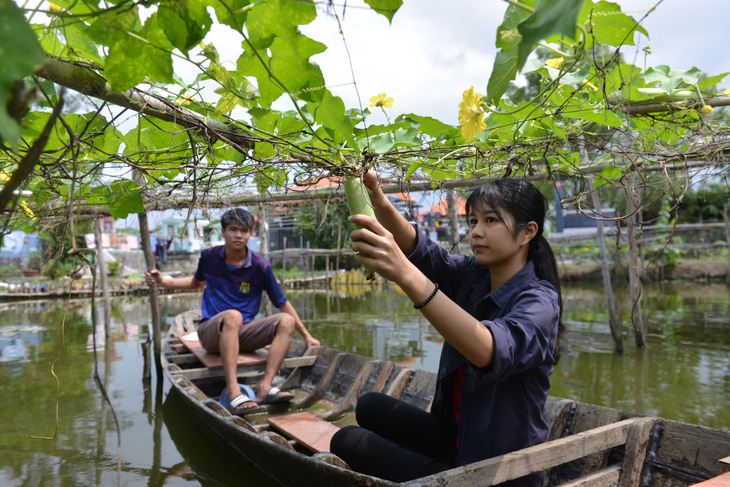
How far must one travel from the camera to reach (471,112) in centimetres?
174

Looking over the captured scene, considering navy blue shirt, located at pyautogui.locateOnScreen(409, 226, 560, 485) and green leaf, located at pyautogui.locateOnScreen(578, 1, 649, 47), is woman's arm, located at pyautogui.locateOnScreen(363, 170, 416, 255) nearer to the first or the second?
navy blue shirt, located at pyautogui.locateOnScreen(409, 226, 560, 485)

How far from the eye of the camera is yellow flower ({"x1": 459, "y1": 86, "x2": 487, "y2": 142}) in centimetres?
171

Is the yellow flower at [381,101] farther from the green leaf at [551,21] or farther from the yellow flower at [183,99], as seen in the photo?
the green leaf at [551,21]

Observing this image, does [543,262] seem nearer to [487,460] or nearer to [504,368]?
[504,368]

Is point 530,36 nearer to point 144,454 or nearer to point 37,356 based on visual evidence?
point 144,454

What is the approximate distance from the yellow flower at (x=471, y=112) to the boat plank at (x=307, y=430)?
7.23ft

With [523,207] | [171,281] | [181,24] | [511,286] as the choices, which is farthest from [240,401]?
[181,24]

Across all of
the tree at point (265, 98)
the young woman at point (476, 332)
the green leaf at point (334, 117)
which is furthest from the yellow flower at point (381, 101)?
the young woman at point (476, 332)

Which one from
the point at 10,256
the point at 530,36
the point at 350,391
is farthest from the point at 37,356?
the point at 10,256

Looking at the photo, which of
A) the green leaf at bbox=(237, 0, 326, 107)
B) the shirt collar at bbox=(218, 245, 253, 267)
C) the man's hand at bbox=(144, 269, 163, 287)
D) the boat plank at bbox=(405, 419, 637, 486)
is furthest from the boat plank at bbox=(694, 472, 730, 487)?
the man's hand at bbox=(144, 269, 163, 287)

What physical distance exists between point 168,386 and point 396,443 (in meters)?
5.02

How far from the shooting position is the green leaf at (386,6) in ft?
3.19

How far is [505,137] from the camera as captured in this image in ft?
7.89

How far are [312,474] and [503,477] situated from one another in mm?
1090
